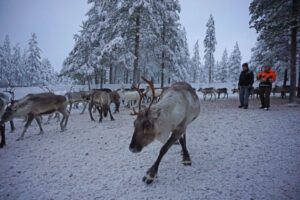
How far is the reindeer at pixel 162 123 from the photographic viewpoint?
9.67 ft

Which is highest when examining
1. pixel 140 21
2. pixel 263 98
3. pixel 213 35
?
pixel 213 35

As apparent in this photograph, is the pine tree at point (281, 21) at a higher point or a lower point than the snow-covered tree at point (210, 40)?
lower

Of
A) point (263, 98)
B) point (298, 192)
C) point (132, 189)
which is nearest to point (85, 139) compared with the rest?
point (132, 189)

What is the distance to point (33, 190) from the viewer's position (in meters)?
2.97

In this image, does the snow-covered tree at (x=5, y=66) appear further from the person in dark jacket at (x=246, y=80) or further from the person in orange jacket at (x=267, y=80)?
the person in orange jacket at (x=267, y=80)

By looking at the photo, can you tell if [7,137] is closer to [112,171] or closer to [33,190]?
[33,190]

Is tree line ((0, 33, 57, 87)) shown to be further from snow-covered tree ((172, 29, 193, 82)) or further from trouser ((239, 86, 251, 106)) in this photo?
trouser ((239, 86, 251, 106))

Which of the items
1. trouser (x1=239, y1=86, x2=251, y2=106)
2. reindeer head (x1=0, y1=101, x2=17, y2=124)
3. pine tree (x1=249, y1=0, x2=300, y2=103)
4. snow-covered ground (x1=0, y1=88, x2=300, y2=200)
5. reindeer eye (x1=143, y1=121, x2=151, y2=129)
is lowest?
snow-covered ground (x1=0, y1=88, x2=300, y2=200)

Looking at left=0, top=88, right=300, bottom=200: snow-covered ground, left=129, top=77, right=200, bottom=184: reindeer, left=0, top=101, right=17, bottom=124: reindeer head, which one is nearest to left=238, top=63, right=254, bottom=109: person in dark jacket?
left=0, top=88, right=300, bottom=200: snow-covered ground

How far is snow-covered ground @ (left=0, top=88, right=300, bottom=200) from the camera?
2846 mm

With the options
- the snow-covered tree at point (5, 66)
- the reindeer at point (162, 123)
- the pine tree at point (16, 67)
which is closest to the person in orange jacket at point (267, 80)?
the reindeer at point (162, 123)

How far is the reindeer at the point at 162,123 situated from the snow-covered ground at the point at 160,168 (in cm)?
41

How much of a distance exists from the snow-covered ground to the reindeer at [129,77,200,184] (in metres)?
0.41

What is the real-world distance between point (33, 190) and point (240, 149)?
4.36 m
